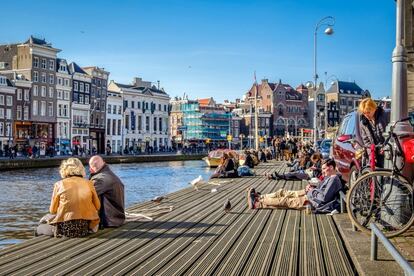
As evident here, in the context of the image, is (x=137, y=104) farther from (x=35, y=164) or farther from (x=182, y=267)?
(x=182, y=267)

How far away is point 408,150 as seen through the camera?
6.51 meters

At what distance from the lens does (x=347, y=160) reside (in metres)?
11.4

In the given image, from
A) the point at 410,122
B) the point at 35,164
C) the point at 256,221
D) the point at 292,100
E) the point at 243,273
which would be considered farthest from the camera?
the point at 292,100

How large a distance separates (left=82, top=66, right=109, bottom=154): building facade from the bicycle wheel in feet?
272

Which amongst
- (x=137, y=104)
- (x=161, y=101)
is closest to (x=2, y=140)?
(x=137, y=104)

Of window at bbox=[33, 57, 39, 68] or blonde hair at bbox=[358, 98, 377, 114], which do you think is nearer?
blonde hair at bbox=[358, 98, 377, 114]

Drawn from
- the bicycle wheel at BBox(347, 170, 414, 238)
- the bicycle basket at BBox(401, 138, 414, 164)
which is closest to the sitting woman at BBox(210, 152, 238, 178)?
the bicycle wheel at BBox(347, 170, 414, 238)

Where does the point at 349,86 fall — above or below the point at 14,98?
above

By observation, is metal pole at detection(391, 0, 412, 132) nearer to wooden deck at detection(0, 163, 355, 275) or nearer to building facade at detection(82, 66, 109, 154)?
wooden deck at detection(0, 163, 355, 275)

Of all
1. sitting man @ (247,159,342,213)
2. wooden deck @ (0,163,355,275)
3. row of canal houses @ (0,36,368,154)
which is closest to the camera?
wooden deck @ (0,163,355,275)

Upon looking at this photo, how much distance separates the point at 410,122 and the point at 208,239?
11.0 ft

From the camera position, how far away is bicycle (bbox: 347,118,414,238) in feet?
21.0

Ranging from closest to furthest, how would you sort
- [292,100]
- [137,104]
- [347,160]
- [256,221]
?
[256,221] < [347,160] < [137,104] < [292,100]

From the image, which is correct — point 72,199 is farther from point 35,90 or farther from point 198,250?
point 35,90
